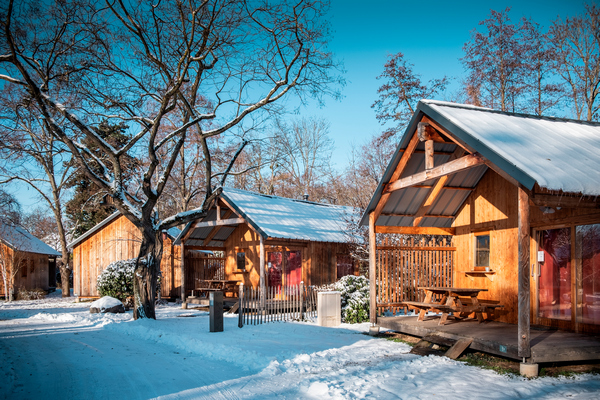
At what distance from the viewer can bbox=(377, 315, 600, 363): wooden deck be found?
758 centimetres

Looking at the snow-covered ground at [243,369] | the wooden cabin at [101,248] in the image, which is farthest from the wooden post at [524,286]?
the wooden cabin at [101,248]

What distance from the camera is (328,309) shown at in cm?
1409

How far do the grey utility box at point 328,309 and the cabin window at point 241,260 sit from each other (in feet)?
27.5

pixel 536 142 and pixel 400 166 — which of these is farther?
pixel 400 166

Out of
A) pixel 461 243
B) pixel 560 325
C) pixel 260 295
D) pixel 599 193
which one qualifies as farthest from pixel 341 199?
pixel 599 193

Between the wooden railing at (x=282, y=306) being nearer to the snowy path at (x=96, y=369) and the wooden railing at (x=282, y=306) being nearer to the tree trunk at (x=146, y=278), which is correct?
the tree trunk at (x=146, y=278)

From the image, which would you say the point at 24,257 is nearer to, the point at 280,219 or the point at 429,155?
the point at 280,219

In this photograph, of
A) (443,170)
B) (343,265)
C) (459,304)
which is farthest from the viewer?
(343,265)

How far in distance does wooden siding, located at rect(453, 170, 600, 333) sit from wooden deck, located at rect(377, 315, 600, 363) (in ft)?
2.38

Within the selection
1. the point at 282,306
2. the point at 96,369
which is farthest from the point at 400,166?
the point at 96,369

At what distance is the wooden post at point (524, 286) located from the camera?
750 cm

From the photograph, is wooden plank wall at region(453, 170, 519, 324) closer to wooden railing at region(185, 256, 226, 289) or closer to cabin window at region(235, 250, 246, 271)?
cabin window at region(235, 250, 246, 271)

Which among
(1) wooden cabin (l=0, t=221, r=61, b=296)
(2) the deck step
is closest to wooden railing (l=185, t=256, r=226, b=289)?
(1) wooden cabin (l=0, t=221, r=61, b=296)

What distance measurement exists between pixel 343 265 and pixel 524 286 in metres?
14.3
